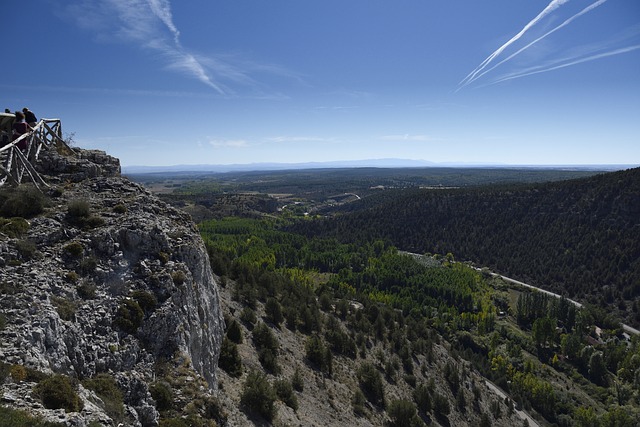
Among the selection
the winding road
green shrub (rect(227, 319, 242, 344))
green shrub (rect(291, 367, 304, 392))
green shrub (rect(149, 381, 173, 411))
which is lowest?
the winding road

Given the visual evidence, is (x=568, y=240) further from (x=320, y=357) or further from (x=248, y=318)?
(x=248, y=318)

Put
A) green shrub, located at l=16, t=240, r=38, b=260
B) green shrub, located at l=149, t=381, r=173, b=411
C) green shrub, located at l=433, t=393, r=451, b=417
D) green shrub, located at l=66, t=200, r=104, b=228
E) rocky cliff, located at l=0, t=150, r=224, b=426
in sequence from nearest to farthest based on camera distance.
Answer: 1. rocky cliff, located at l=0, t=150, r=224, b=426
2. green shrub, located at l=149, t=381, r=173, b=411
3. green shrub, located at l=16, t=240, r=38, b=260
4. green shrub, located at l=66, t=200, r=104, b=228
5. green shrub, located at l=433, t=393, r=451, b=417

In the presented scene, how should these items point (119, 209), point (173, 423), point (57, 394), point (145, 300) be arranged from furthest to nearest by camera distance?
point (119, 209) → point (145, 300) → point (173, 423) → point (57, 394)

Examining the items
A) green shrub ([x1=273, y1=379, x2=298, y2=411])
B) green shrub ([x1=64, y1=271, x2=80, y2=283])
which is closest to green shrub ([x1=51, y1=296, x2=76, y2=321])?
green shrub ([x1=64, y1=271, x2=80, y2=283])

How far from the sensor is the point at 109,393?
14812 millimetres

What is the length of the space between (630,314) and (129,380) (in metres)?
154

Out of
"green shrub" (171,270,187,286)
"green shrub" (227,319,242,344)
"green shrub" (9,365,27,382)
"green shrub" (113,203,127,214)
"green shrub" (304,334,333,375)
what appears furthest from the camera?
"green shrub" (304,334,333,375)

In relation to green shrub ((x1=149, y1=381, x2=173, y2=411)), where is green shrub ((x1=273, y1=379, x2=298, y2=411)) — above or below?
below

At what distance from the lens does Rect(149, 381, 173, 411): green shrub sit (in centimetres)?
1670

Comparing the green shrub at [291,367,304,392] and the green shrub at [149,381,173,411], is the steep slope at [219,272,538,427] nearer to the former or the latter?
the green shrub at [291,367,304,392]

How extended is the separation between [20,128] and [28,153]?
1.82 meters

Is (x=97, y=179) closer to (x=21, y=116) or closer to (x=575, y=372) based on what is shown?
(x=21, y=116)

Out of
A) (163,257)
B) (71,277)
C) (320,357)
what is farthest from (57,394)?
(320,357)

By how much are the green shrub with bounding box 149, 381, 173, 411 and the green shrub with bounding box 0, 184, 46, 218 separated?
1186 centimetres
